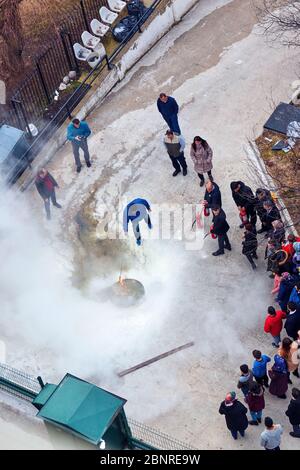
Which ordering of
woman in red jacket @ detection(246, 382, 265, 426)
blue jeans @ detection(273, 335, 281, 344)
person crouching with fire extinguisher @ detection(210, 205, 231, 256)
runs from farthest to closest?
person crouching with fire extinguisher @ detection(210, 205, 231, 256)
blue jeans @ detection(273, 335, 281, 344)
woman in red jacket @ detection(246, 382, 265, 426)

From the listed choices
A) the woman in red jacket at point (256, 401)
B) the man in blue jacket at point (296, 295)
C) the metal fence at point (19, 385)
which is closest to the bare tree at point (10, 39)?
the man in blue jacket at point (296, 295)

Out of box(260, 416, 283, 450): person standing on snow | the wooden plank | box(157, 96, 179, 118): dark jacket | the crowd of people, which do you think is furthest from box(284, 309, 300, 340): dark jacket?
box(157, 96, 179, 118): dark jacket

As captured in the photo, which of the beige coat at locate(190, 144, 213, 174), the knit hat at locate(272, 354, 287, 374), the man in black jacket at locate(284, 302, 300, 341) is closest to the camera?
the knit hat at locate(272, 354, 287, 374)

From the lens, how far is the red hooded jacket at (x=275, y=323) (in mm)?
12883

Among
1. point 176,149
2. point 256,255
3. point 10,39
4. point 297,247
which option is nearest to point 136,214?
point 176,149

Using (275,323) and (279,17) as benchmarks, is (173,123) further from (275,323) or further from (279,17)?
(275,323)

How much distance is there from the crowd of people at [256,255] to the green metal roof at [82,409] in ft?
9.53

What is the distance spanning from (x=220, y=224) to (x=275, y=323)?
2548 mm

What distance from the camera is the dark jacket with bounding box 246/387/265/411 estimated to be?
39.4 feet

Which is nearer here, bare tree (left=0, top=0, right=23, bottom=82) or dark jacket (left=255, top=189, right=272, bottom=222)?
dark jacket (left=255, top=189, right=272, bottom=222)

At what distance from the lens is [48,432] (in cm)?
998

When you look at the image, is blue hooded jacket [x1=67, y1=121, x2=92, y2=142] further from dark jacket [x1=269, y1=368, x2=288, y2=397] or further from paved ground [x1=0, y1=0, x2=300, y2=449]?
dark jacket [x1=269, y1=368, x2=288, y2=397]

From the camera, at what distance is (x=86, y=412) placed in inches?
370

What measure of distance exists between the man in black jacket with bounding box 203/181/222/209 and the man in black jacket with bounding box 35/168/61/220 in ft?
11.4
